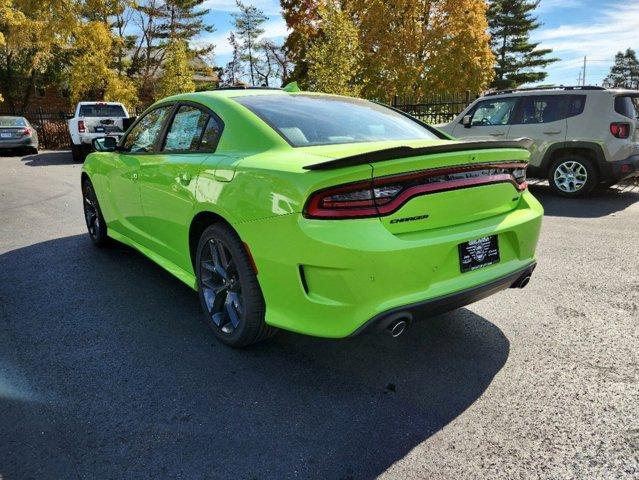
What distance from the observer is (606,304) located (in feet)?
12.4

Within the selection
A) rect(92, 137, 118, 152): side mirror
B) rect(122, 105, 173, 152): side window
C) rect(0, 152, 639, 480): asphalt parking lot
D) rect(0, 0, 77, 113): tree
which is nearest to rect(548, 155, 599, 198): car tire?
rect(0, 152, 639, 480): asphalt parking lot

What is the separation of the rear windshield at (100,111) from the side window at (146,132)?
43.4 ft

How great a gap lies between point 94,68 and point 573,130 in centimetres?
2290

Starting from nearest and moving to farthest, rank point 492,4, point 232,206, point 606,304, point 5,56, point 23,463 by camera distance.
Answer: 1. point 23,463
2. point 232,206
3. point 606,304
4. point 5,56
5. point 492,4

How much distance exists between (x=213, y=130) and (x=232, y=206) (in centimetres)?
75

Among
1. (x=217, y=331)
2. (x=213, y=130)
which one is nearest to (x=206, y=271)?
(x=217, y=331)

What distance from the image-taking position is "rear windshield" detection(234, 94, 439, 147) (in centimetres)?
318

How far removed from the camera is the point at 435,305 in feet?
8.39

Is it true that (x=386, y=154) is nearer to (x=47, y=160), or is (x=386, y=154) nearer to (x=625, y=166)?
(x=625, y=166)

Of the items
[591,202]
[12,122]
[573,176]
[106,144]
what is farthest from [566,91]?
[12,122]

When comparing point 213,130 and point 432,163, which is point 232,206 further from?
point 432,163

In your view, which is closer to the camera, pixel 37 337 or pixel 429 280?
pixel 429 280

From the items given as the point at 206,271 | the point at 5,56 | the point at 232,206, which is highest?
the point at 5,56

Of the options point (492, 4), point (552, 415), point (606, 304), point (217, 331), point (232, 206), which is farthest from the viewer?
point (492, 4)
